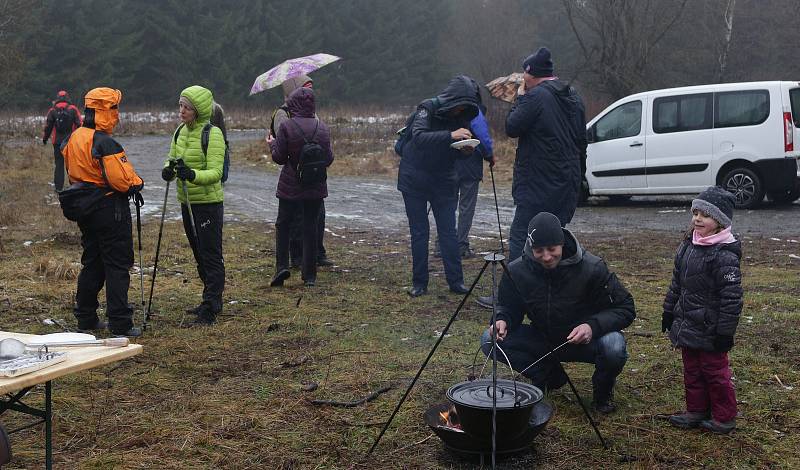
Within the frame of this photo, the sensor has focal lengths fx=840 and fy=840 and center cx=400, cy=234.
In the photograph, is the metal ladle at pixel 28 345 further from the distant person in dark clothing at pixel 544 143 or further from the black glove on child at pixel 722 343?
the distant person in dark clothing at pixel 544 143

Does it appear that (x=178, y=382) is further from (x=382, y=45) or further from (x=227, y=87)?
(x=382, y=45)

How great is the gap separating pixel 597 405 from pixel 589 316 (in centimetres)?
52

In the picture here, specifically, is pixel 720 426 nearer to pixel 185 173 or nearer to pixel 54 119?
pixel 185 173

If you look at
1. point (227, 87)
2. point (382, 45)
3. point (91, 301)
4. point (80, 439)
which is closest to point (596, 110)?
point (91, 301)

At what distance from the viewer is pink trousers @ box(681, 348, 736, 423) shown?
435 centimetres

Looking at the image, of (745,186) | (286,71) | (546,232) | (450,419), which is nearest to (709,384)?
(546,232)

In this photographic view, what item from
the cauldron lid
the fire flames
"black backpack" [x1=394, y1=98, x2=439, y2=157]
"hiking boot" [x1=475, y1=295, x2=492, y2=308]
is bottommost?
"hiking boot" [x1=475, y1=295, x2=492, y2=308]

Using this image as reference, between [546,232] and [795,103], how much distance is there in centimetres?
995

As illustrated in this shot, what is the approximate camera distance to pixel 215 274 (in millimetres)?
6922

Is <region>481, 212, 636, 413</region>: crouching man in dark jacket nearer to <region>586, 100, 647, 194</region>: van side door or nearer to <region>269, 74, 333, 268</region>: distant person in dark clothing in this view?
<region>269, 74, 333, 268</region>: distant person in dark clothing

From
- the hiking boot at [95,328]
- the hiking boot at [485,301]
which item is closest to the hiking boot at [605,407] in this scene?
the hiking boot at [485,301]

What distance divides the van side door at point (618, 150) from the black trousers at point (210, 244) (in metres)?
8.18

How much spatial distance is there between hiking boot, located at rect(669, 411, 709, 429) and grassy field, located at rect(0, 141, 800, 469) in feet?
0.19

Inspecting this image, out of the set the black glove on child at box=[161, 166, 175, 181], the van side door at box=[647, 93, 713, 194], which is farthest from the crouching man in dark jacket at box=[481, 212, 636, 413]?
the van side door at box=[647, 93, 713, 194]
